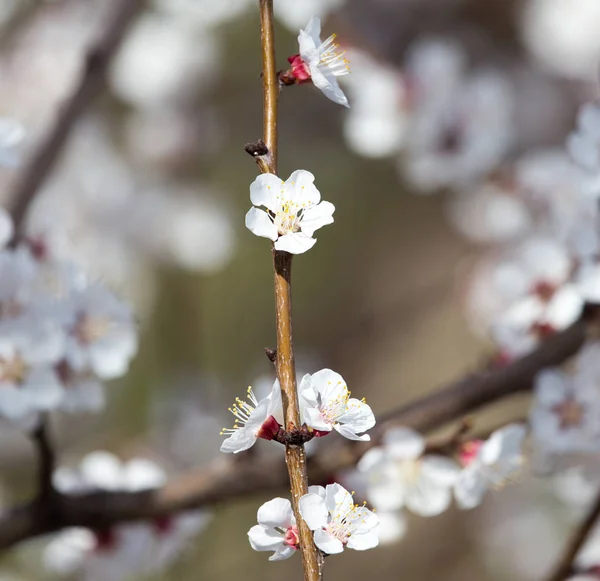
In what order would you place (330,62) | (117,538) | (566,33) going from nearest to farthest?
(330,62)
(117,538)
(566,33)

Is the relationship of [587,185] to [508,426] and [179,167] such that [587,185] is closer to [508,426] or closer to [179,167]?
[508,426]

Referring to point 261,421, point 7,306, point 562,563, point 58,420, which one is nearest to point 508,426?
point 562,563

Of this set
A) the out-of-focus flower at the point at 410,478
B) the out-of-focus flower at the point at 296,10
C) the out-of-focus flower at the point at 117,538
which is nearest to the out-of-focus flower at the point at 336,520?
the out-of-focus flower at the point at 410,478

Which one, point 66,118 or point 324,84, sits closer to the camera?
point 324,84

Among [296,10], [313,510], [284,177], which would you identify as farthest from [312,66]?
[284,177]

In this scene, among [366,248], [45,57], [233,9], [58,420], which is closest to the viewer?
[233,9]

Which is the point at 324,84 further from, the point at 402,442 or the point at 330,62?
the point at 402,442

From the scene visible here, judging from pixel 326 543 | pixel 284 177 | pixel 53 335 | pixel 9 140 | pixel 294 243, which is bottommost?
pixel 326 543

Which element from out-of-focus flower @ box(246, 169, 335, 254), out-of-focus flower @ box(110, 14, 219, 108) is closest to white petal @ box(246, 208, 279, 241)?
out-of-focus flower @ box(246, 169, 335, 254)
